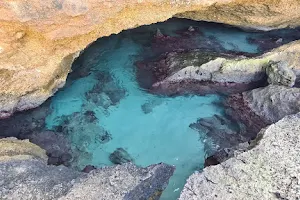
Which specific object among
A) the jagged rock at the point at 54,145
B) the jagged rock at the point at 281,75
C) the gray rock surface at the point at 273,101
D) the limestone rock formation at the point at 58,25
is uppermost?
the limestone rock formation at the point at 58,25

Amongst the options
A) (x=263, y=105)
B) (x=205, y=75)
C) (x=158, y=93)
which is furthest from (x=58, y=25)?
(x=263, y=105)

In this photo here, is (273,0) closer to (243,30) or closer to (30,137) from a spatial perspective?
(243,30)

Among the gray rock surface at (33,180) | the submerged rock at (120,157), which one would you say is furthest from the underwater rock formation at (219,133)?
the gray rock surface at (33,180)

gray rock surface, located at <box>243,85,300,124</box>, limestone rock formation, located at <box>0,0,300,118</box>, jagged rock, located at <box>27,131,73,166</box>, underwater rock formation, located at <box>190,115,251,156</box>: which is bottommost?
underwater rock formation, located at <box>190,115,251,156</box>

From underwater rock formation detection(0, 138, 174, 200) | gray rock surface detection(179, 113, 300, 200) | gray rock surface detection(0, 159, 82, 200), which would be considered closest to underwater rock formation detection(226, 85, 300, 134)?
gray rock surface detection(179, 113, 300, 200)

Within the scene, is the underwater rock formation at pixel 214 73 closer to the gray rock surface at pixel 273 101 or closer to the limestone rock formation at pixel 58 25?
the gray rock surface at pixel 273 101

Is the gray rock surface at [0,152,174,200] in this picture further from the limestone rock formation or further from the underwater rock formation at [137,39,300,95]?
the underwater rock formation at [137,39,300,95]
